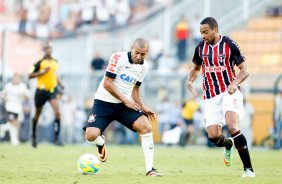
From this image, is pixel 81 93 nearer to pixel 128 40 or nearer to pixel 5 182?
pixel 128 40

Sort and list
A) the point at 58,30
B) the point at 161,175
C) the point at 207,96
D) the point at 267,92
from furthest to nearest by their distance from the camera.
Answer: the point at 58,30 → the point at 267,92 → the point at 207,96 → the point at 161,175

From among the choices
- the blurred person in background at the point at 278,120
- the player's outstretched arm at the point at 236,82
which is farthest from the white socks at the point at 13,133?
the player's outstretched arm at the point at 236,82

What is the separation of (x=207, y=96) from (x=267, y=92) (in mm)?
13374

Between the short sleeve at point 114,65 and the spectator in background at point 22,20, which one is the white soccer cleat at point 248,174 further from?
the spectator in background at point 22,20

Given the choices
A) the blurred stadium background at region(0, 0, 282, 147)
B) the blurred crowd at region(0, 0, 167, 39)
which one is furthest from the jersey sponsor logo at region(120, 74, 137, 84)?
the blurred crowd at region(0, 0, 167, 39)

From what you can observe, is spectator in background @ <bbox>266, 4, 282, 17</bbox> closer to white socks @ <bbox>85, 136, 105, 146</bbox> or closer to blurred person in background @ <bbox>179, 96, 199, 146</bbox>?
blurred person in background @ <bbox>179, 96, 199, 146</bbox>

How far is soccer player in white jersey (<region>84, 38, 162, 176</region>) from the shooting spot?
1286cm

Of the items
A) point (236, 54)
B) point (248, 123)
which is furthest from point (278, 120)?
point (236, 54)

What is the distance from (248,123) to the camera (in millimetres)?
25969

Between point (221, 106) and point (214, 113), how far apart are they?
0.17 meters

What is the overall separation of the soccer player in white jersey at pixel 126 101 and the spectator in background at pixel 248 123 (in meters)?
12.8

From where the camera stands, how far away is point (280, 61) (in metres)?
30.2

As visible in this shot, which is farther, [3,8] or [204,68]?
[3,8]

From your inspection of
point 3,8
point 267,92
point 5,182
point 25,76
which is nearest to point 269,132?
point 267,92
